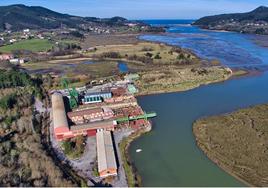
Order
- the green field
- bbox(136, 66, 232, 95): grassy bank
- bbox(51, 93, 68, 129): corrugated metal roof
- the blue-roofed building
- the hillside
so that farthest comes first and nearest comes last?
the hillside
the green field
bbox(136, 66, 232, 95): grassy bank
the blue-roofed building
bbox(51, 93, 68, 129): corrugated metal roof

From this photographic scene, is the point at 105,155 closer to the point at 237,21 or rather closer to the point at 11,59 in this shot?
the point at 11,59

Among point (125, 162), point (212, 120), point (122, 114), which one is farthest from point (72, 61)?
point (125, 162)

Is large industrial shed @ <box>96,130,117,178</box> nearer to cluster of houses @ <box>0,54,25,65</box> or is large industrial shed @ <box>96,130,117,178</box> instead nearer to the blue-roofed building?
the blue-roofed building

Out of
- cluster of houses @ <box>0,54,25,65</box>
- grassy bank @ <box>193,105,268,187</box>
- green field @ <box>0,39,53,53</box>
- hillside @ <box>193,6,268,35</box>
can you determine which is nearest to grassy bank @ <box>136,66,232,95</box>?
grassy bank @ <box>193,105,268,187</box>

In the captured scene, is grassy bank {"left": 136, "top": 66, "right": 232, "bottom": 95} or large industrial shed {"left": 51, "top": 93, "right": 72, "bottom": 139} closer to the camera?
large industrial shed {"left": 51, "top": 93, "right": 72, "bottom": 139}

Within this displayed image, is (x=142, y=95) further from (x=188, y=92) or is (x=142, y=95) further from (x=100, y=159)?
(x=100, y=159)

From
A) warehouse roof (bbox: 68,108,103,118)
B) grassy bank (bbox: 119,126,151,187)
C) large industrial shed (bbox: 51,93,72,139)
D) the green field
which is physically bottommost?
grassy bank (bbox: 119,126,151,187)

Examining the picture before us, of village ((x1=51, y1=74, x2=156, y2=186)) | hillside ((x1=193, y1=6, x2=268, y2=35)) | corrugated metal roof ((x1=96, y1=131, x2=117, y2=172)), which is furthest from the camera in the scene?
hillside ((x1=193, y1=6, x2=268, y2=35))
